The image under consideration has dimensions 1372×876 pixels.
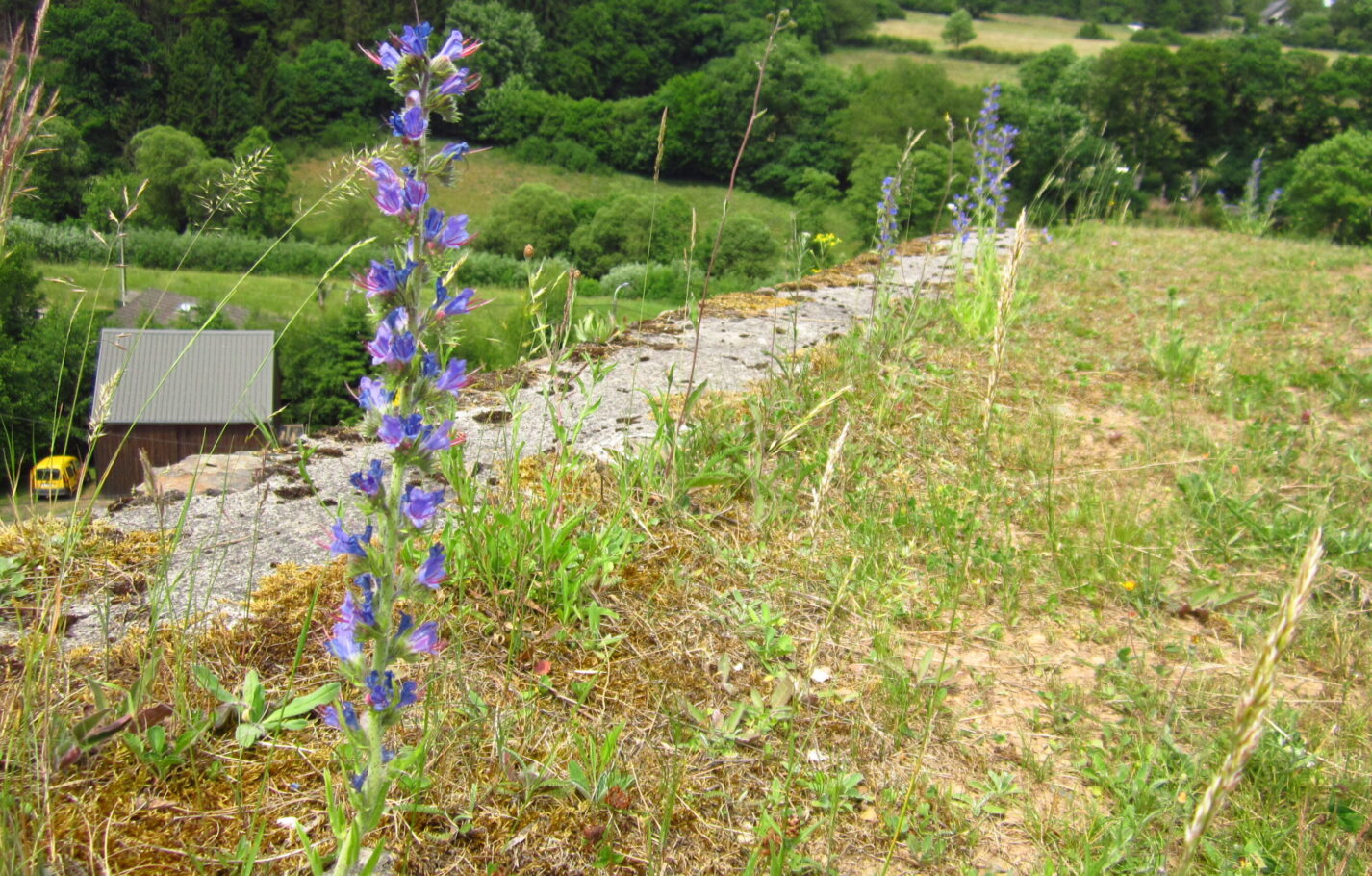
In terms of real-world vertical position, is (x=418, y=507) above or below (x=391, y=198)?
below

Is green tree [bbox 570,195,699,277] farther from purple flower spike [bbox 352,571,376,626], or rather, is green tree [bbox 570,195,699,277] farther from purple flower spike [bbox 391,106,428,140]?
purple flower spike [bbox 352,571,376,626]

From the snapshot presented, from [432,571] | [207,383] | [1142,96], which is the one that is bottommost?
[207,383]

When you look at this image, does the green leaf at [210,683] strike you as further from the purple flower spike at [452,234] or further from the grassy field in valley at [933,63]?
the grassy field in valley at [933,63]

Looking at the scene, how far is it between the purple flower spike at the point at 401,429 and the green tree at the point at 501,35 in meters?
62.7

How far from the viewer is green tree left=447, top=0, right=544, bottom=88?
5916cm

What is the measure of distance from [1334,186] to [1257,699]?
29.5 m

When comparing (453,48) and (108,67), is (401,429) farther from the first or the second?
(108,67)

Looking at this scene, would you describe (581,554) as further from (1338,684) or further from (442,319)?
(1338,684)

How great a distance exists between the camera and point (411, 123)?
1352 millimetres

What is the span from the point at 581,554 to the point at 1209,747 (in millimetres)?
1690

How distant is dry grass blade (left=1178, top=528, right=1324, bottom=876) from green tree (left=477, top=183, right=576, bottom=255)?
115ft

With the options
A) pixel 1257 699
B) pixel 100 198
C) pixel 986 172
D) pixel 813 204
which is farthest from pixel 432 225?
pixel 813 204

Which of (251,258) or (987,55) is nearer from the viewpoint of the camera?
(251,258)

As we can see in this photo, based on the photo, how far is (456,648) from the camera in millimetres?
2117
